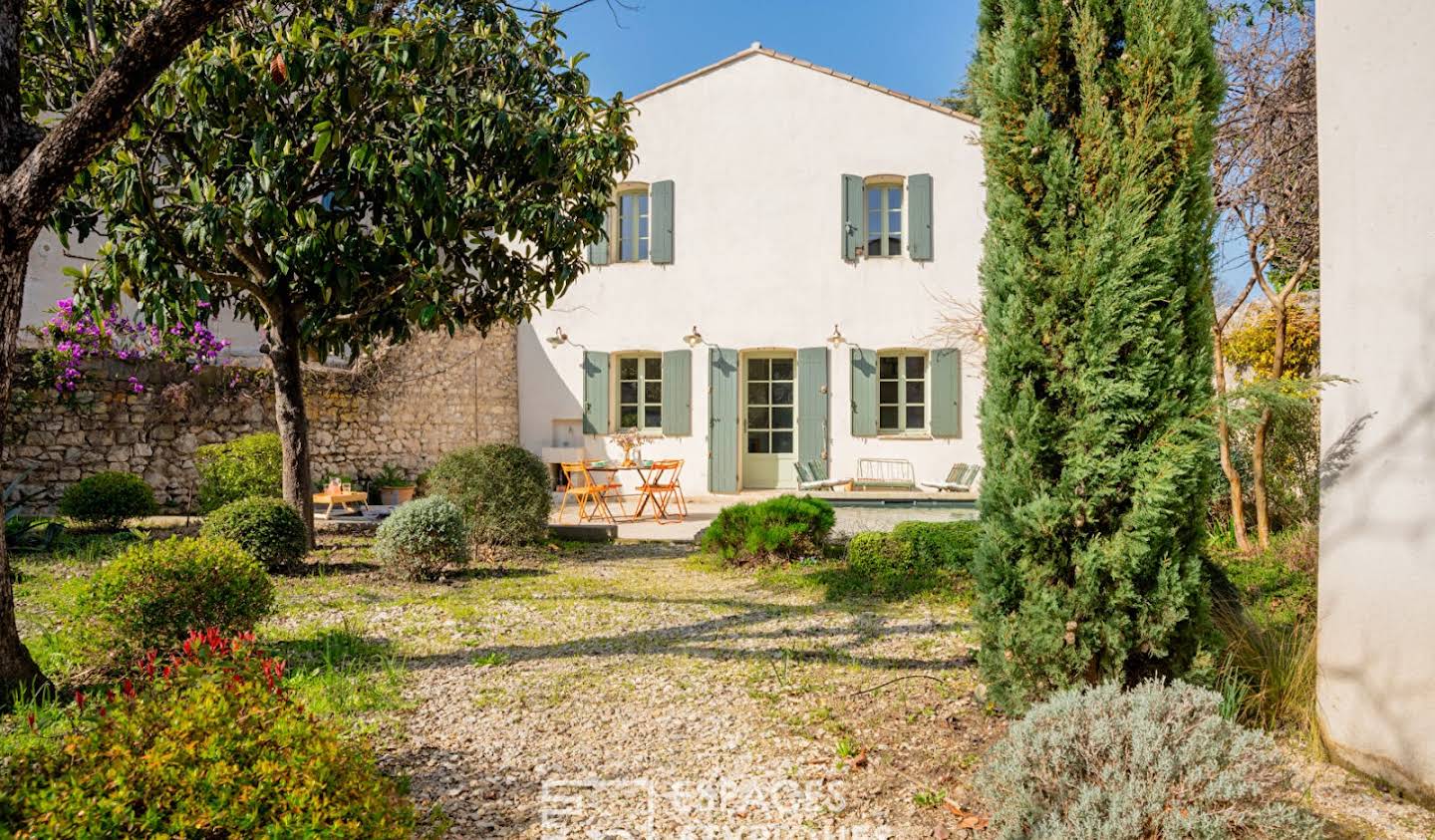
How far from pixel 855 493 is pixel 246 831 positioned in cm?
900

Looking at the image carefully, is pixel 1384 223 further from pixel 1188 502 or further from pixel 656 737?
pixel 656 737

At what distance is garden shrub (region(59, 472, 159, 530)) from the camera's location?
7.08 meters

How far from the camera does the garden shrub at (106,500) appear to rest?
7.08 metres

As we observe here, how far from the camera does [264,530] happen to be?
18.5ft

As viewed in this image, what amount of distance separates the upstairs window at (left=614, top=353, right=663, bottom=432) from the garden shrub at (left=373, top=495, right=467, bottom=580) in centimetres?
606

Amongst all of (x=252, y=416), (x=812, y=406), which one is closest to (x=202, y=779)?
(x=252, y=416)

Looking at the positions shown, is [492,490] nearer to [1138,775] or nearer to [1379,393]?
[1138,775]

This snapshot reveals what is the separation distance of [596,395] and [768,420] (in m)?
2.57

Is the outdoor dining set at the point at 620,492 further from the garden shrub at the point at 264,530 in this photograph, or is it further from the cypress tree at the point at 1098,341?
the cypress tree at the point at 1098,341

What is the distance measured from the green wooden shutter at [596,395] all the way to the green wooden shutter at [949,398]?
4.69 metres

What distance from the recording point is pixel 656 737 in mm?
2846

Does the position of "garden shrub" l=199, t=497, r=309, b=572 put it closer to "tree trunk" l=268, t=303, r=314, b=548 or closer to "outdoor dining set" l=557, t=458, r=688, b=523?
"tree trunk" l=268, t=303, r=314, b=548

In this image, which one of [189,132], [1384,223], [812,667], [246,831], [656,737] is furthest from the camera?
[189,132]

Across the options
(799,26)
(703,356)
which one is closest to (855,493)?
(703,356)
